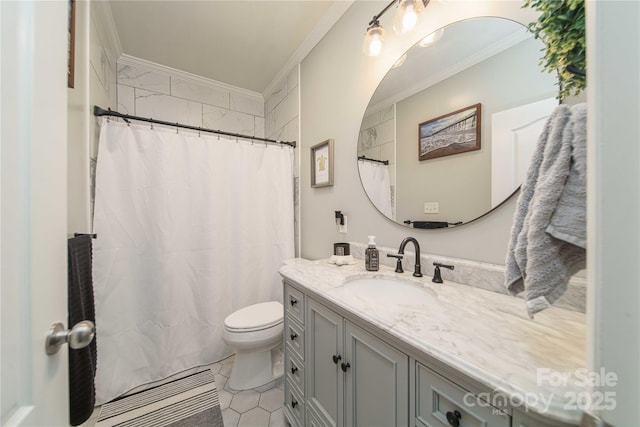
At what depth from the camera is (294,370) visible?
3.79ft

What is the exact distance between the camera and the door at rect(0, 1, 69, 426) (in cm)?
37

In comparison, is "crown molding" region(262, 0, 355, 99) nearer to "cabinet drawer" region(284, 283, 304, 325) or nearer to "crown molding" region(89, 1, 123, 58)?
"crown molding" region(89, 1, 123, 58)

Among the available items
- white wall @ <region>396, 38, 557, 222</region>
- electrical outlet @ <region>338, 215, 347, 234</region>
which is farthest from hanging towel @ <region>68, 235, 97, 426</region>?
white wall @ <region>396, 38, 557, 222</region>

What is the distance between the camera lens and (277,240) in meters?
2.05

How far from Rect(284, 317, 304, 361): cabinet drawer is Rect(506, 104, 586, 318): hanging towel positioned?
0.90m

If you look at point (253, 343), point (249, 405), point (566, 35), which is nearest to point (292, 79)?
point (566, 35)

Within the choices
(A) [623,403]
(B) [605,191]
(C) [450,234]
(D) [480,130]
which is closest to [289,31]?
(D) [480,130]

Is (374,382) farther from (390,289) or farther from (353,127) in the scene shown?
(353,127)

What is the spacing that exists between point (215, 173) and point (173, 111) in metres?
1.02

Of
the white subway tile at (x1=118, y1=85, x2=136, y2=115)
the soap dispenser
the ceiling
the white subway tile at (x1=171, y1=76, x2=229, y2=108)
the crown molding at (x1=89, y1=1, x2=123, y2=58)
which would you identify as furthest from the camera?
the white subway tile at (x1=171, y1=76, x2=229, y2=108)

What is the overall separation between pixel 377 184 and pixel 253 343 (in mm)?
1257

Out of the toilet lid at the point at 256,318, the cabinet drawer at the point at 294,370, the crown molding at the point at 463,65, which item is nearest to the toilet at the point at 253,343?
the toilet lid at the point at 256,318

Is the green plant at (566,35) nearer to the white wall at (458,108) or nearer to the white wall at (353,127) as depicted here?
the white wall at (458,108)

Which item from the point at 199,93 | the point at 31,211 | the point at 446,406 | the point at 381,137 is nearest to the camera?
the point at 31,211
